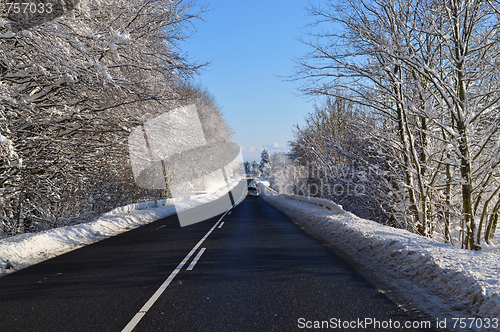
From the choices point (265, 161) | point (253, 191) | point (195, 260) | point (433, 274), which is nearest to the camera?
point (433, 274)

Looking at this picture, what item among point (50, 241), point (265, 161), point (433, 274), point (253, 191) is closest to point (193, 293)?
point (433, 274)

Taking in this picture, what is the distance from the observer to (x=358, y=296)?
4504 millimetres

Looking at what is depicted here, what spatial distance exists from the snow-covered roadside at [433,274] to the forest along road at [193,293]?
492mm

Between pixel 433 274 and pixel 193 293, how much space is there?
3792 millimetres

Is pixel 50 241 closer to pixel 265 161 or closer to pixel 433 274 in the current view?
pixel 433 274

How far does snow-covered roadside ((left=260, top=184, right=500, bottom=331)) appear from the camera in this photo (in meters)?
3.90

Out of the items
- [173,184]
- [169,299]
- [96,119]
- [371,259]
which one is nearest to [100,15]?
[96,119]

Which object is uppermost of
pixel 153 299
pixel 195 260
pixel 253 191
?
pixel 153 299

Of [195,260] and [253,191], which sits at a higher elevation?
[195,260]

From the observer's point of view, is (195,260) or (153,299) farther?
(195,260)

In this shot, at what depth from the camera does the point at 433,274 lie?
495cm

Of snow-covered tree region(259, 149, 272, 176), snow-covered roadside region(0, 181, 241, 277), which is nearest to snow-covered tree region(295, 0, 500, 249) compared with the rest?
snow-covered roadside region(0, 181, 241, 277)

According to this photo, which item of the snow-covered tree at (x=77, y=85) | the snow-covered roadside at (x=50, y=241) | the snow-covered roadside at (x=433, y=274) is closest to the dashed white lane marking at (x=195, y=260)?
the snow-covered roadside at (x=433, y=274)

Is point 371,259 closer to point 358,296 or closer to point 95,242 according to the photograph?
point 358,296
